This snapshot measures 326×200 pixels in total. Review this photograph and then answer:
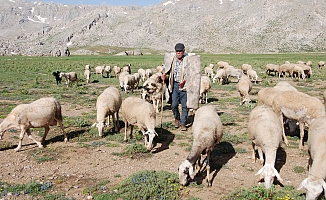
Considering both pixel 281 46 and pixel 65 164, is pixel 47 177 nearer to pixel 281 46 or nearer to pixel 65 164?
pixel 65 164

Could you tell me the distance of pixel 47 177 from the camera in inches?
291

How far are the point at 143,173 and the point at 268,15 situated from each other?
162 meters

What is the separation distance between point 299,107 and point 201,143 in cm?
426

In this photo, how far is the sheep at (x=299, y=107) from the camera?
8.91 meters

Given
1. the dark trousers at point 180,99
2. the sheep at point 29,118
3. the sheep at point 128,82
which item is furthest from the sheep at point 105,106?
the sheep at point 128,82

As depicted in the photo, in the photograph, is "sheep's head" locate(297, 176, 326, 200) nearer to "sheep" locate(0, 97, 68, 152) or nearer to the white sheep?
"sheep" locate(0, 97, 68, 152)

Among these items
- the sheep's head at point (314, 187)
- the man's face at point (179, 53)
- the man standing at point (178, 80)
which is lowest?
the sheep's head at point (314, 187)

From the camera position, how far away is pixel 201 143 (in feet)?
23.3

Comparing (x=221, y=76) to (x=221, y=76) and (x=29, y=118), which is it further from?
(x=29, y=118)

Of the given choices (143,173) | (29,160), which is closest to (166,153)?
(143,173)

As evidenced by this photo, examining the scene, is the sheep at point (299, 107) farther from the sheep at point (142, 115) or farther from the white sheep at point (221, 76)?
the white sheep at point (221, 76)

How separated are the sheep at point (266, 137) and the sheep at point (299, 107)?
145cm

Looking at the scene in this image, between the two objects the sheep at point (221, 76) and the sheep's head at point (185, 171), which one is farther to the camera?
the sheep at point (221, 76)

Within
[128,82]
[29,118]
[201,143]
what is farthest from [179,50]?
[128,82]
